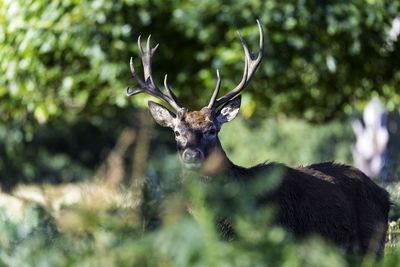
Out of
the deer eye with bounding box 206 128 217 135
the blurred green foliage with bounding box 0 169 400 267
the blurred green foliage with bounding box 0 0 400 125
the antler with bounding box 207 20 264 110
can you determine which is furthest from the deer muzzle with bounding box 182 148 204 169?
the blurred green foliage with bounding box 0 0 400 125

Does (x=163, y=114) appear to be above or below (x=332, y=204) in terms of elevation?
above

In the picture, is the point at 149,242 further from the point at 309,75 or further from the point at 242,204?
the point at 309,75

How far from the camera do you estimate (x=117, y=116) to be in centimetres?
2192

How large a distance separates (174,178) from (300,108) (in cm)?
1074

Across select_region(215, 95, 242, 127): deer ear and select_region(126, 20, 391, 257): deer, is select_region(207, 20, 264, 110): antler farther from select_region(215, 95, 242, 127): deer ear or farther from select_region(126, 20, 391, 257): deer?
select_region(215, 95, 242, 127): deer ear

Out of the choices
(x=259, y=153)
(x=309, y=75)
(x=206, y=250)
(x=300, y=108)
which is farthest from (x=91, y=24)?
(x=259, y=153)

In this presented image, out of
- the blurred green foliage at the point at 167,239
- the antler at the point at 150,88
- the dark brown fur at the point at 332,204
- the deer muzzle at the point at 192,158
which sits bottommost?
the dark brown fur at the point at 332,204

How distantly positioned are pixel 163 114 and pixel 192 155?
3.60 feet

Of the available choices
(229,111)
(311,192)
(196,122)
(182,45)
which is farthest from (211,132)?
(182,45)

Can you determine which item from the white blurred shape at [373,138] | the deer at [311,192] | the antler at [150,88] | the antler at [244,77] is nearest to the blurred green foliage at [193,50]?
the white blurred shape at [373,138]

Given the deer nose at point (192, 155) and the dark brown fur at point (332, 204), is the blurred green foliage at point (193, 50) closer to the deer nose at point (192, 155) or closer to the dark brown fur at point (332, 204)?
the dark brown fur at point (332, 204)

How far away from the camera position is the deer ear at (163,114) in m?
5.84

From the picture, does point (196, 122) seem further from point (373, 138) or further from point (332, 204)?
point (373, 138)

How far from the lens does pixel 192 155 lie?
4.88 m
